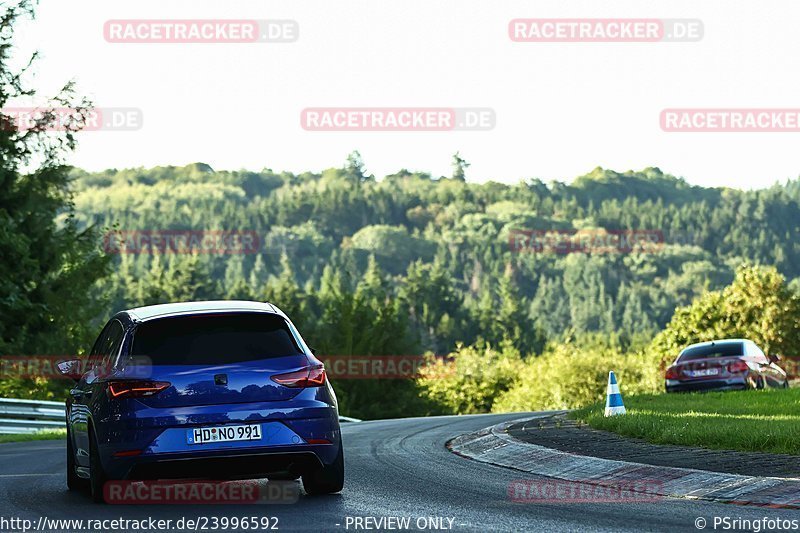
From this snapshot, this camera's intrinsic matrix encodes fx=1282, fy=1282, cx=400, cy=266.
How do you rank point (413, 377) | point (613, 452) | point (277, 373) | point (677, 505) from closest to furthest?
point (677, 505) < point (277, 373) < point (613, 452) < point (413, 377)

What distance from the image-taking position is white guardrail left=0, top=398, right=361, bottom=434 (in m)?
26.0

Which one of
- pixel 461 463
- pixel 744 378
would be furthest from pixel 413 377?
pixel 461 463

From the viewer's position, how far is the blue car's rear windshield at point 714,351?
26266 mm

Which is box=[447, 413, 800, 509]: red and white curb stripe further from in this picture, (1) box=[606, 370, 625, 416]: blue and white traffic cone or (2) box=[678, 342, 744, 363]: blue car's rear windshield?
(2) box=[678, 342, 744, 363]: blue car's rear windshield

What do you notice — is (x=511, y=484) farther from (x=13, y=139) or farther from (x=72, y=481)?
(x=13, y=139)

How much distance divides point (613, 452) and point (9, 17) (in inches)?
1192

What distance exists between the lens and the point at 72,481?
11.8 meters

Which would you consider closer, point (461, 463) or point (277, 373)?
point (277, 373)

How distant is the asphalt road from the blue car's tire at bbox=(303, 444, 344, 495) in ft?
0.37

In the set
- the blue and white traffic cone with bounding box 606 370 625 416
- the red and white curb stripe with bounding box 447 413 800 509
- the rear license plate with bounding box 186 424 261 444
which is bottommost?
the red and white curb stripe with bounding box 447 413 800 509

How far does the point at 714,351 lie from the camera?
26.4m

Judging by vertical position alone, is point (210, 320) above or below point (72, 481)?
above

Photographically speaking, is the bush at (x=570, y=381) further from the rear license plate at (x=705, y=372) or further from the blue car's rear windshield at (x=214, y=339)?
the blue car's rear windshield at (x=214, y=339)

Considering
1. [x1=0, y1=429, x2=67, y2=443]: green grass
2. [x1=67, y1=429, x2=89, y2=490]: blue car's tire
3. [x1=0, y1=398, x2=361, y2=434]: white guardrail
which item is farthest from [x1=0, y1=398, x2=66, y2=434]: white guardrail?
[x1=67, y1=429, x2=89, y2=490]: blue car's tire
